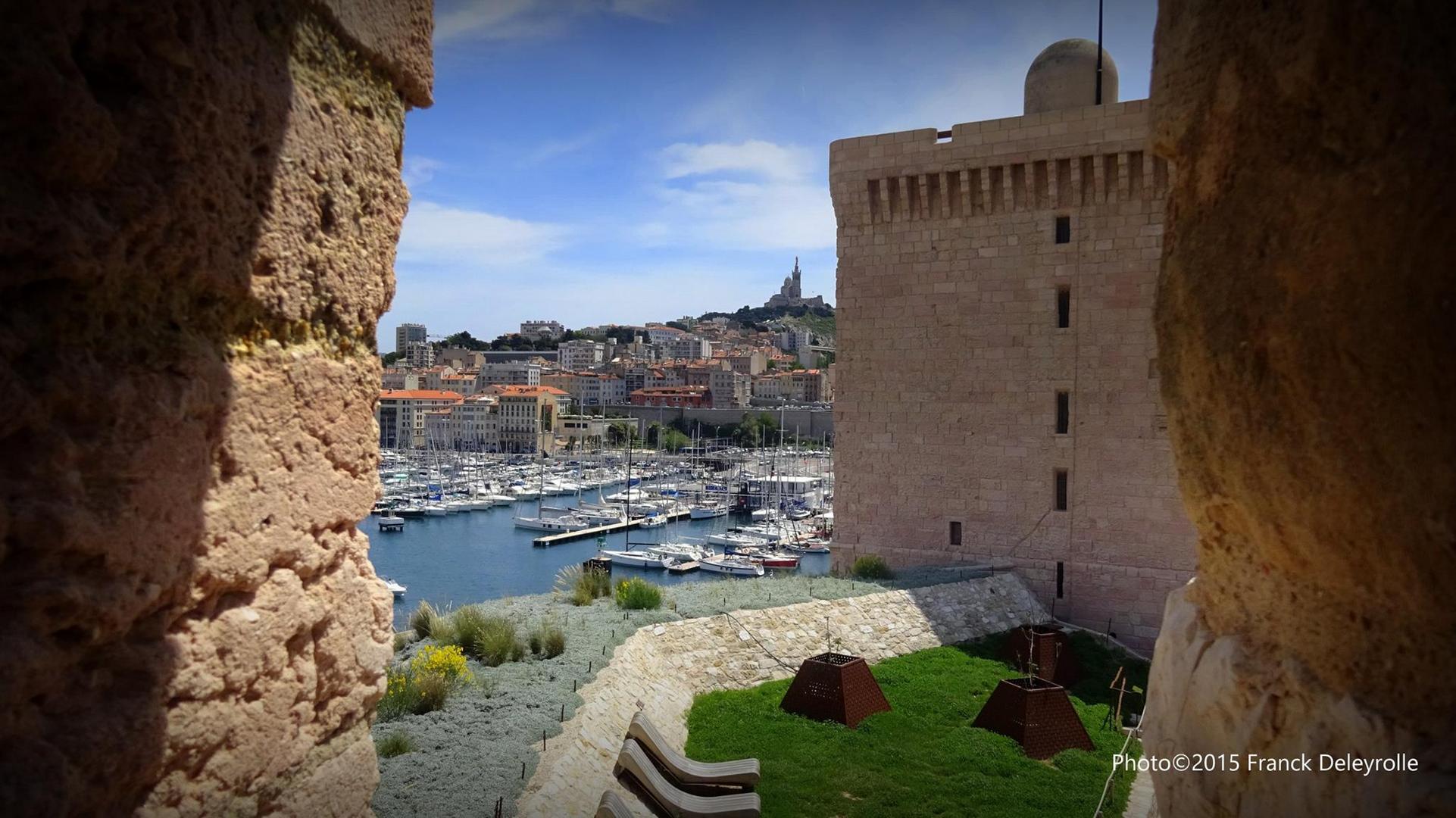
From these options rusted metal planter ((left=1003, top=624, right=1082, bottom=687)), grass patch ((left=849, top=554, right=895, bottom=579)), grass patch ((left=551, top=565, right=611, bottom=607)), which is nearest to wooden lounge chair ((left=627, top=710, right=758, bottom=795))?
grass patch ((left=551, top=565, right=611, bottom=607))

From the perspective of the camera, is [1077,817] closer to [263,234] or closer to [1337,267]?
[1337,267]

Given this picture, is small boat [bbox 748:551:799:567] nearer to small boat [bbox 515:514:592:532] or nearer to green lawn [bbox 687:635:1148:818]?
small boat [bbox 515:514:592:532]

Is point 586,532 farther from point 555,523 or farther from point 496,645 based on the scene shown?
point 496,645

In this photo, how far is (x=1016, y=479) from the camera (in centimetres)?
1399

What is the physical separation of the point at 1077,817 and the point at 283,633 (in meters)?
6.78

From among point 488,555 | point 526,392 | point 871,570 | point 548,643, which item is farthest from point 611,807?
point 526,392

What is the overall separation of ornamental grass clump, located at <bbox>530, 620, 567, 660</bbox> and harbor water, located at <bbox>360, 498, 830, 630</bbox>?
752 inches

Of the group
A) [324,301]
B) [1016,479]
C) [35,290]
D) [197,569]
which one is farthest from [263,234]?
[1016,479]

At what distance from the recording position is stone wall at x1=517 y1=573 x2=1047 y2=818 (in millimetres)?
6188

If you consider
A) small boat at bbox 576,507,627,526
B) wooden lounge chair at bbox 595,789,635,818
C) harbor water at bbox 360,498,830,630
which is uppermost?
wooden lounge chair at bbox 595,789,635,818

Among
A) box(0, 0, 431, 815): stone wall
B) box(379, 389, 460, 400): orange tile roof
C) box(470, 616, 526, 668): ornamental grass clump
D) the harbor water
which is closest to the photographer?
box(0, 0, 431, 815): stone wall

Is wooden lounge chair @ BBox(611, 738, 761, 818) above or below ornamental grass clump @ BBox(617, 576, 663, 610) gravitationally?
below

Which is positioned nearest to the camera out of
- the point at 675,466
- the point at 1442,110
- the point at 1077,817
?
the point at 1442,110

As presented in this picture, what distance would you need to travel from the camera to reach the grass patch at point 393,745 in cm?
562
